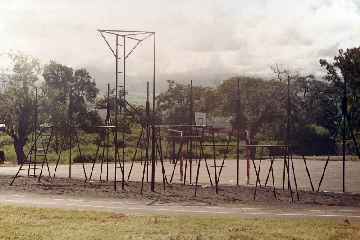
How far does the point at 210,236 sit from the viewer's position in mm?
11555

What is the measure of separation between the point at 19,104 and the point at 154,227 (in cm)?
2969

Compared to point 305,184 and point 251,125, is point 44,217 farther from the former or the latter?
point 251,125

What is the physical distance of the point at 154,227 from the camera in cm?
1243

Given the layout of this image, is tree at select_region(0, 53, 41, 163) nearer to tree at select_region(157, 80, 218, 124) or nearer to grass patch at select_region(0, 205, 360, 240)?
grass patch at select_region(0, 205, 360, 240)

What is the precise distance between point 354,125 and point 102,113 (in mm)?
49908

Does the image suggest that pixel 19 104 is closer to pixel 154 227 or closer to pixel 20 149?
pixel 20 149

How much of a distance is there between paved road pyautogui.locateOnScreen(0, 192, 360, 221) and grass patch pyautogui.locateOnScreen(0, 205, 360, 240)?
1249mm

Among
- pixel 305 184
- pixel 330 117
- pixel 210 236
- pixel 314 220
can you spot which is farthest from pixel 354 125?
pixel 210 236

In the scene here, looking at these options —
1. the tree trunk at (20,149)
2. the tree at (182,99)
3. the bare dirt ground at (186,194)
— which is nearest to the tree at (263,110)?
the tree at (182,99)

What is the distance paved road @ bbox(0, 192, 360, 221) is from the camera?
15.3 meters

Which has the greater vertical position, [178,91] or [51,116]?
[178,91]

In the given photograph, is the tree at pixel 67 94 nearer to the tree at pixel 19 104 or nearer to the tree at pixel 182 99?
the tree at pixel 19 104

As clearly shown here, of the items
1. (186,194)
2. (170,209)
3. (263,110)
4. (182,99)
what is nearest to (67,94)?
(182,99)

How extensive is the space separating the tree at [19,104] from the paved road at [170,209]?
71.3ft
